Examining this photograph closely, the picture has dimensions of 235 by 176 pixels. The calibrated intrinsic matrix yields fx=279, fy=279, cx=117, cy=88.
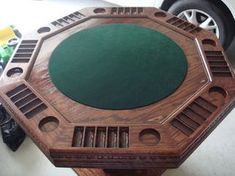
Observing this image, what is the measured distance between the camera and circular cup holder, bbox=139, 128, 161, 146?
0.69 m

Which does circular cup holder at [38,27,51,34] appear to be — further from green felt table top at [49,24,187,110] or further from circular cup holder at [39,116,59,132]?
circular cup holder at [39,116,59,132]

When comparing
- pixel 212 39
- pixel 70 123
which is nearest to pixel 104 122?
pixel 70 123

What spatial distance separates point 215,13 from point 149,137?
128cm

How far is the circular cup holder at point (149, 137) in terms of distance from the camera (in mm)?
694

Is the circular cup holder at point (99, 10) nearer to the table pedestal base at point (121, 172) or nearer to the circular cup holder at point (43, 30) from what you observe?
the circular cup holder at point (43, 30)

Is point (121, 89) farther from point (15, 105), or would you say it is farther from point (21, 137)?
point (21, 137)

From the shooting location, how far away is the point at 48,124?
749 mm

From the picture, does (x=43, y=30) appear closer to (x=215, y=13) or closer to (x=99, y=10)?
(x=99, y=10)

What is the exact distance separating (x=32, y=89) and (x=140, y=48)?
1.36ft

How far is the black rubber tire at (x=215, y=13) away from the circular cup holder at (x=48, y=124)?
133cm

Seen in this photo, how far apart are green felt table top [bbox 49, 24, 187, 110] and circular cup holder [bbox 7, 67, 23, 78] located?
0.10m

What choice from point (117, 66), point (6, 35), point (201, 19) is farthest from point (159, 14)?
point (6, 35)

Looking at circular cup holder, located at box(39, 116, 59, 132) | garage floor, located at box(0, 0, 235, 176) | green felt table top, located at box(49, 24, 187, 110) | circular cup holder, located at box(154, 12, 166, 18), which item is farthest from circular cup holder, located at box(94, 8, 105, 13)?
garage floor, located at box(0, 0, 235, 176)

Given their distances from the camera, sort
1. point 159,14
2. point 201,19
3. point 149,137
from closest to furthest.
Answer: point 149,137 → point 159,14 → point 201,19
